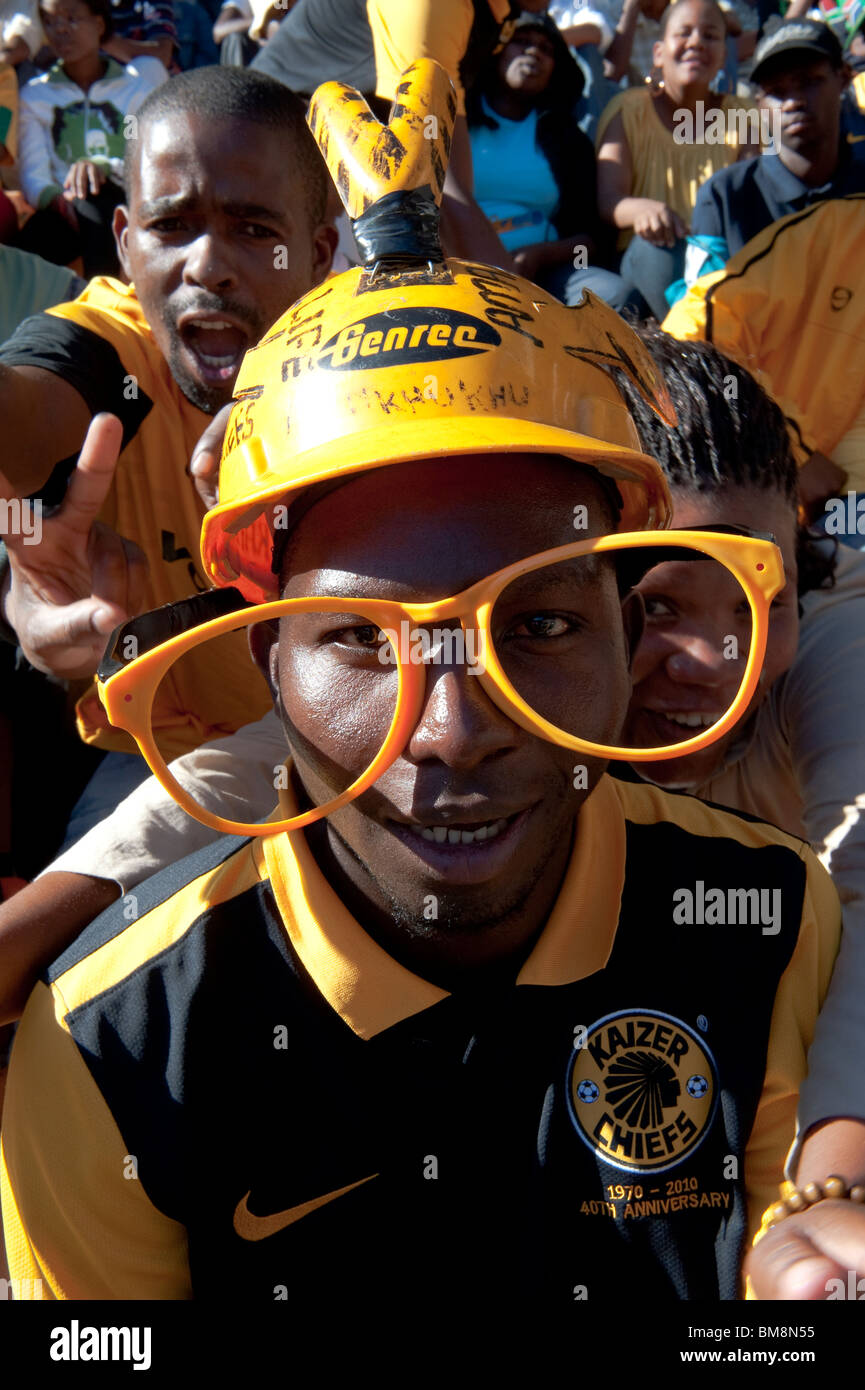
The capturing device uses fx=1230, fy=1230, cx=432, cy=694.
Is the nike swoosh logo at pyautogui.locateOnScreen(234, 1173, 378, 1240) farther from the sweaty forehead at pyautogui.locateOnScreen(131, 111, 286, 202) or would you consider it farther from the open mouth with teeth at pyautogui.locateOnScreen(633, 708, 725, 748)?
the sweaty forehead at pyautogui.locateOnScreen(131, 111, 286, 202)

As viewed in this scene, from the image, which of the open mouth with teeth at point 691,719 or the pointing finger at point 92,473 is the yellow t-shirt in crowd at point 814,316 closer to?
the open mouth with teeth at point 691,719

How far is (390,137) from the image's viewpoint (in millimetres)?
1543

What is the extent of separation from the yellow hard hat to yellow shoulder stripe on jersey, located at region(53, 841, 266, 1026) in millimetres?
431

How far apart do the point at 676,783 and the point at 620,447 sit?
936mm

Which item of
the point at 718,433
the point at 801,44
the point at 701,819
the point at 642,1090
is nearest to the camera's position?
the point at 642,1090

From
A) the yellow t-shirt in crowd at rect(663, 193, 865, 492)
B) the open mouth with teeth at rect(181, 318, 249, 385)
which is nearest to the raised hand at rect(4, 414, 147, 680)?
the open mouth with teeth at rect(181, 318, 249, 385)

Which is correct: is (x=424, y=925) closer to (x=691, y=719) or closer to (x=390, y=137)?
(x=691, y=719)

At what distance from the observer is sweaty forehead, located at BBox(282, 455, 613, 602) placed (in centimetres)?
138

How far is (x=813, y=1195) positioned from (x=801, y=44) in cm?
435

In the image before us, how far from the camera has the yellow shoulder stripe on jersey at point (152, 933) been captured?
1549 millimetres
